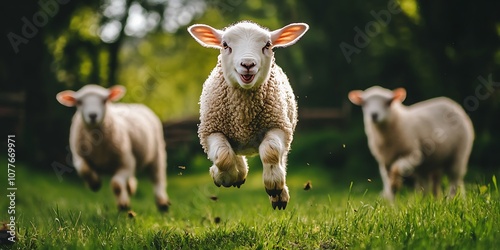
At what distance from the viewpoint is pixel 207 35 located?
14.1 ft

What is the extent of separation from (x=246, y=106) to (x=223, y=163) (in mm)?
520

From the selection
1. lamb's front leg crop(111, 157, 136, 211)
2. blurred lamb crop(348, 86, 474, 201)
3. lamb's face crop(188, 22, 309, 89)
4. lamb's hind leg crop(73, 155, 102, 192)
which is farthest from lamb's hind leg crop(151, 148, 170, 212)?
lamb's face crop(188, 22, 309, 89)

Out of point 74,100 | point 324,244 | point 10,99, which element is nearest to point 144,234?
point 324,244

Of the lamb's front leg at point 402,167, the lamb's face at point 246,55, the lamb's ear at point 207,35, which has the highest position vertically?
the lamb's ear at point 207,35

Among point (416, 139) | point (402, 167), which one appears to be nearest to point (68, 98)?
point (402, 167)

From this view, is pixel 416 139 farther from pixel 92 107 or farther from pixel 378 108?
pixel 92 107

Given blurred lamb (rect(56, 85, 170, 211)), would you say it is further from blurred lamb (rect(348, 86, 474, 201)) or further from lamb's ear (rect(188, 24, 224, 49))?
lamb's ear (rect(188, 24, 224, 49))

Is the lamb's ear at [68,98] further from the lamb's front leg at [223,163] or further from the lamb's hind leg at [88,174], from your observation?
the lamb's front leg at [223,163]

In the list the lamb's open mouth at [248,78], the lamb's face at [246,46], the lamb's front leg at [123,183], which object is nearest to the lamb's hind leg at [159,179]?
the lamb's front leg at [123,183]

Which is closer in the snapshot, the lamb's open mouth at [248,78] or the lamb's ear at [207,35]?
the lamb's open mouth at [248,78]

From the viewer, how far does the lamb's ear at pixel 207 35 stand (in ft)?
14.0

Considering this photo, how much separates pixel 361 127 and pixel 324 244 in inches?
484

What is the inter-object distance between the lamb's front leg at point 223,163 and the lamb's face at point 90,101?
3771 millimetres

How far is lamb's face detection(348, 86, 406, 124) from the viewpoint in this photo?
27.6 feet
